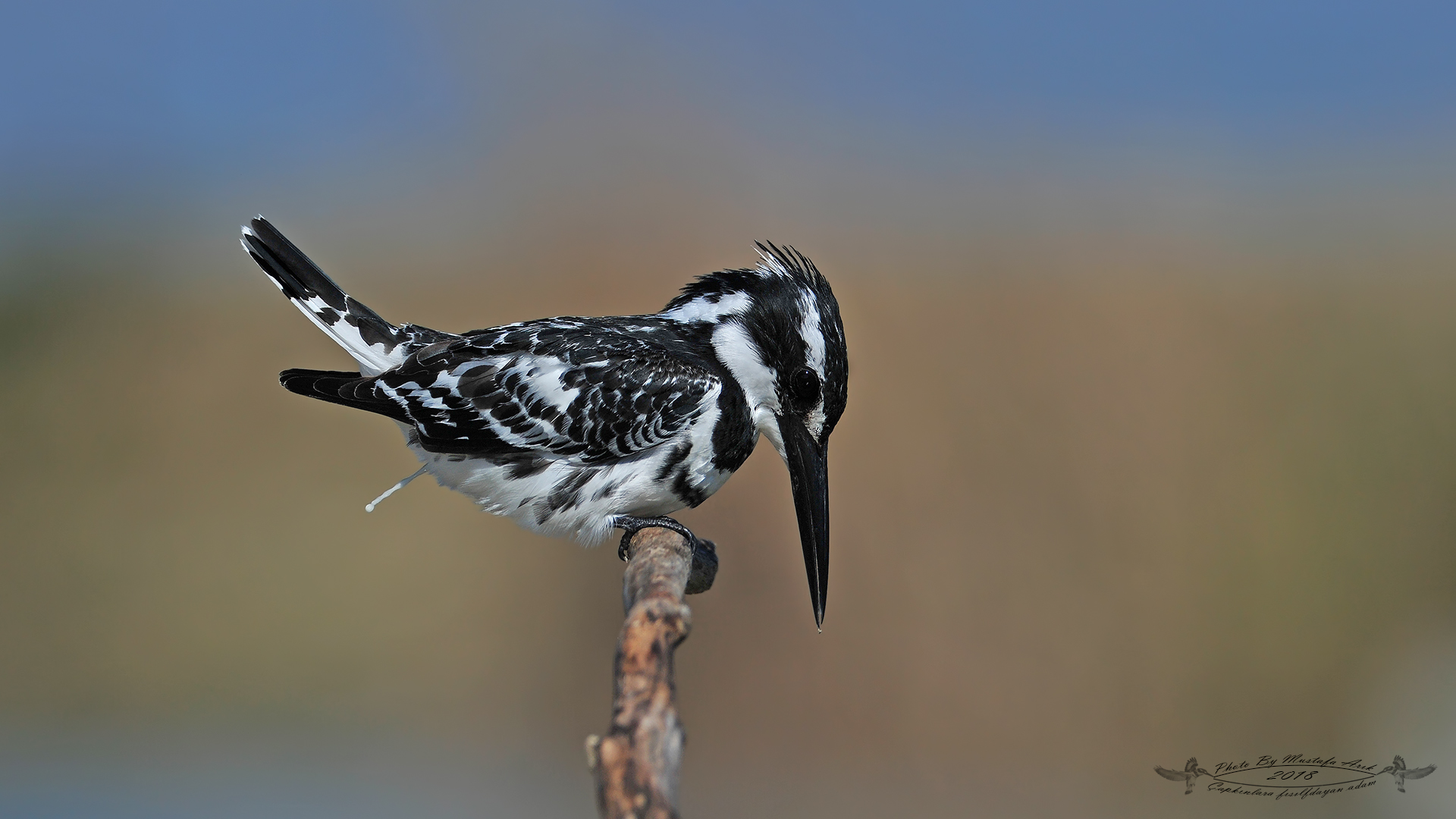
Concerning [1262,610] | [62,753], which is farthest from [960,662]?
[62,753]

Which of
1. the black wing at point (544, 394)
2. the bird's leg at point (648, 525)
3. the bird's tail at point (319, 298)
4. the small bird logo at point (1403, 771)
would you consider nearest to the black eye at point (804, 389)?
the black wing at point (544, 394)

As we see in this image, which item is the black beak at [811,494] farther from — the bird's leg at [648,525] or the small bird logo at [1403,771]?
the small bird logo at [1403,771]

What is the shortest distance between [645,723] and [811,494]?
1.43 meters

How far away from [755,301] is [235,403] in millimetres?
6052

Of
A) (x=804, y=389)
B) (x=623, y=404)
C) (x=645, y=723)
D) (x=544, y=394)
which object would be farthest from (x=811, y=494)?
(x=645, y=723)

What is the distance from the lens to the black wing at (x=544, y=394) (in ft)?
7.67

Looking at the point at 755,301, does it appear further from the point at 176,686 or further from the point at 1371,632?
the point at 176,686

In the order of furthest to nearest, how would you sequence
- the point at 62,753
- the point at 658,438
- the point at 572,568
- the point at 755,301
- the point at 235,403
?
the point at 62,753
the point at 235,403
the point at 572,568
the point at 755,301
the point at 658,438

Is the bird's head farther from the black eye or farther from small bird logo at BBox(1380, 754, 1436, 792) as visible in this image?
small bird logo at BBox(1380, 754, 1436, 792)

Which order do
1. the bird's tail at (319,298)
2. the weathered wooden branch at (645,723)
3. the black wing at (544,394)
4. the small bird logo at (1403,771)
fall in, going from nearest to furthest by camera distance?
the weathered wooden branch at (645,723)
the black wing at (544,394)
the bird's tail at (319,298)
the small bird logo at (1403,771)

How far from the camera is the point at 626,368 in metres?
2.37

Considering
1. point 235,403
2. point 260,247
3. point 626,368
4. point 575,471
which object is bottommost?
point 575,471

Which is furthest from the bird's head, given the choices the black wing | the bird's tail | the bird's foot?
the bird's tail

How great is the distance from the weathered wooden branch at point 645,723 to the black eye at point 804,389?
966 millimetres
